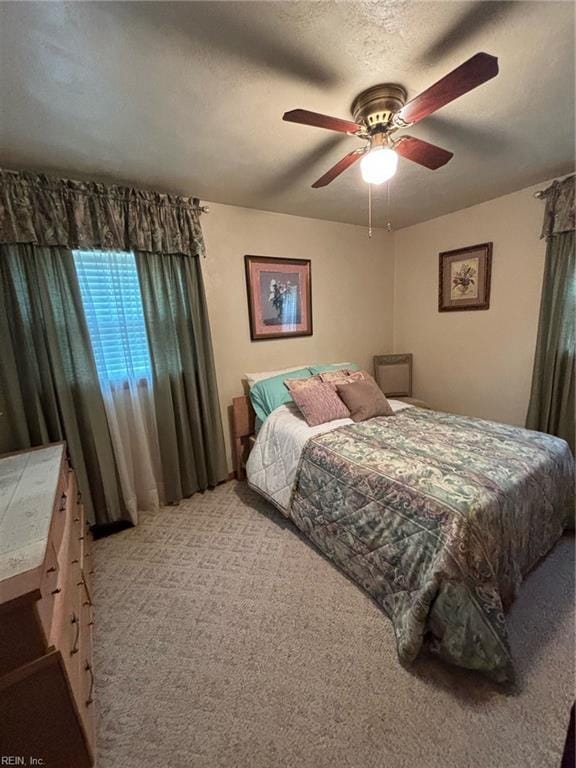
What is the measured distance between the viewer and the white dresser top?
2.95ft

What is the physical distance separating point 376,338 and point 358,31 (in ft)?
9.56

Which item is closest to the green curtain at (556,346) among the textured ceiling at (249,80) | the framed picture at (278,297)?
the textured ceiling at (249,80)

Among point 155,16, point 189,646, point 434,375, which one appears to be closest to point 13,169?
point 155,16

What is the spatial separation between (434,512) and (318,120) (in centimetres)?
171

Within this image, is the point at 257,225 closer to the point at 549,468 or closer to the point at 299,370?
the point at 299,370

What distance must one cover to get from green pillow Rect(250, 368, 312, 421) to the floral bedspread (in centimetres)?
63

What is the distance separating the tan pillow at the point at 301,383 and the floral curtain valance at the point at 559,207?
2.15 meters

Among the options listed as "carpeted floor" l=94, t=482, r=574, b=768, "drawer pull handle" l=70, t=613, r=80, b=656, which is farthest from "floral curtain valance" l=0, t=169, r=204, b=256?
"carpeted floor" l=94, t=482, r=574, b=768

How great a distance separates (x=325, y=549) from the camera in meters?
1.88

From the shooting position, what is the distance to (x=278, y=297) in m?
2.97

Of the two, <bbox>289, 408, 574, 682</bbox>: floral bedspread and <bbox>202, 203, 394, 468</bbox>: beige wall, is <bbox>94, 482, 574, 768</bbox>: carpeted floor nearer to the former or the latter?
<bbox>289, 408, 574, 682</bbox>: floral bedspread

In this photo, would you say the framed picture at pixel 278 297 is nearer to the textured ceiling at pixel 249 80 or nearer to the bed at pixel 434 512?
the textured ceiling at pixel 249 80

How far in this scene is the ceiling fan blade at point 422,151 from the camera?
1441 mm

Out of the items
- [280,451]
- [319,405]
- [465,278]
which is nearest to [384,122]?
[319,405]
